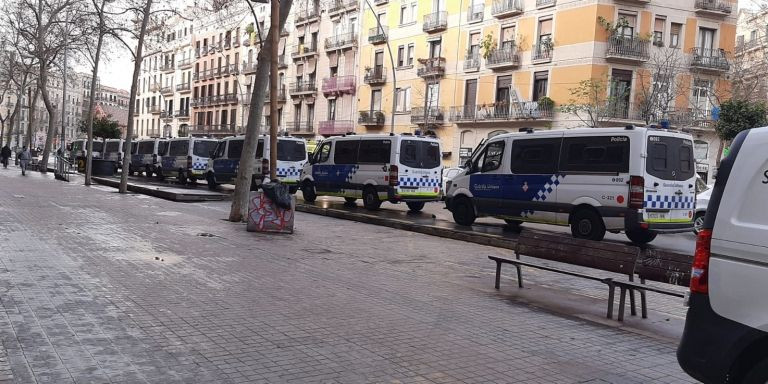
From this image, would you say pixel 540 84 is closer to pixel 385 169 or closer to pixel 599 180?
pixel 385 169

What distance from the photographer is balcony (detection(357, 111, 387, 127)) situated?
47156mm

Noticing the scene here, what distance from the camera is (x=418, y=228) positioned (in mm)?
15133

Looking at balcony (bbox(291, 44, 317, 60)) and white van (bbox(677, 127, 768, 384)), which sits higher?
balcony (bbox(291, 44, 317, 60))

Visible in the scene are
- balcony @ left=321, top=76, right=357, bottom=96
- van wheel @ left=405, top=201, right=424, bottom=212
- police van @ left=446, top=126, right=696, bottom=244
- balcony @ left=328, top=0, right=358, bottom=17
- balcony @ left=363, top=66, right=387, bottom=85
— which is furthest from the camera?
balcony @ left=328, top=0, right=358, bottom=17

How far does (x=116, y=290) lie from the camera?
7016mm

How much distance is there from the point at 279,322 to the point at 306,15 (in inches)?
2135

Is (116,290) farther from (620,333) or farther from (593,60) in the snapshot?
(593,60)

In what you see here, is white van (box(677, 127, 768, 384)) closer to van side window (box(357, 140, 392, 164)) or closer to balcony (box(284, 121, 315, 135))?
van side window (box(357, 140, 392, 164))

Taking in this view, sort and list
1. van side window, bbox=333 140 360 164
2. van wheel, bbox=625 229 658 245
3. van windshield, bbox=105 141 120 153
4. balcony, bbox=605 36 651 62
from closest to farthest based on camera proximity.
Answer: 1. van wheel, bbox=625 229 658 245
2. van side window, bbox=333 140 360 164
3. balcony, bbox=605 36 651 62
4. van windshield, bbox=105 141 120 153

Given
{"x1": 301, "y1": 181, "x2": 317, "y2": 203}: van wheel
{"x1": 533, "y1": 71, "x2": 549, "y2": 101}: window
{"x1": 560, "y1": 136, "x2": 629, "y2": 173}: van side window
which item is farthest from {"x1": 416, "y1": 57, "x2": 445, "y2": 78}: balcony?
{"x1": 560, "y1": 136, "x2": 629, "y2": 173}: van side window

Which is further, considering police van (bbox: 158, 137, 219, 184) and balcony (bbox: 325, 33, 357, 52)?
balcony (bbox: 325, 33, 357, 52)

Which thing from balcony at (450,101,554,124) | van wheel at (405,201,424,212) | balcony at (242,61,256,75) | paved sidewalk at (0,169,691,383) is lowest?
paved sidewalk at (0,169,691,383)

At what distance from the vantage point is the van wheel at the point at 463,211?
16.0m

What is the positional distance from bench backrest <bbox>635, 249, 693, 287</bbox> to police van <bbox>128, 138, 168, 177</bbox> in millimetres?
31615
